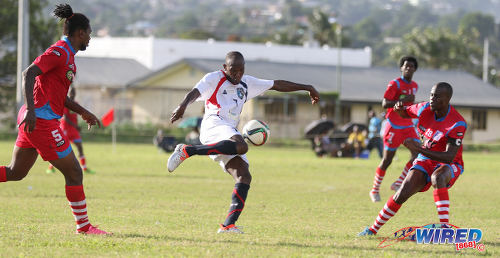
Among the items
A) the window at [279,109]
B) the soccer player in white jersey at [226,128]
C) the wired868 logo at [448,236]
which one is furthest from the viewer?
the window at [279,109]

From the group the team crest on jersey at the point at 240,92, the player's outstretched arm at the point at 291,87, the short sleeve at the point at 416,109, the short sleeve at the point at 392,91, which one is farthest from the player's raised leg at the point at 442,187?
the short sleeve at the point at 392,91

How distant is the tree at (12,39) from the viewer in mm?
48906

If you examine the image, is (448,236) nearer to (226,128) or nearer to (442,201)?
(442,201)

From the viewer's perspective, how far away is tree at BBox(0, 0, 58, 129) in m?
48.9

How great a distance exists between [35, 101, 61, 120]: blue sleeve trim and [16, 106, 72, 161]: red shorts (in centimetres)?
4

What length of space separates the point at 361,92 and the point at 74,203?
53851mm

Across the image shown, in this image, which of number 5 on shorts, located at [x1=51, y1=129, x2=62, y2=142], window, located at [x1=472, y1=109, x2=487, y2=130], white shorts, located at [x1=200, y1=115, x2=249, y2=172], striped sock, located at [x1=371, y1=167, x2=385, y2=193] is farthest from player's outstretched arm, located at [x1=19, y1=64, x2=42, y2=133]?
window, located at [x1=472, y1=109, x2=487, y2=130]

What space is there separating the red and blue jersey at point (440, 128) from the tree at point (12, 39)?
40.7 m

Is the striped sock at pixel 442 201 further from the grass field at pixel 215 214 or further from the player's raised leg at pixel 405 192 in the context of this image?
the grass field at pixel 215 214

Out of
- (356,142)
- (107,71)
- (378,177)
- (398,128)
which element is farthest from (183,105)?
(107,71)

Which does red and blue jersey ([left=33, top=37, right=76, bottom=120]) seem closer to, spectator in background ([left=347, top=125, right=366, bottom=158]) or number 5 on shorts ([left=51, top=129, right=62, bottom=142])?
number 5 on shorts ([left=51, top=129, right=62, bottom=142])

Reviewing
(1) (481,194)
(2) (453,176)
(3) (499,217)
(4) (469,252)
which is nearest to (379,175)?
(3) (499,217)

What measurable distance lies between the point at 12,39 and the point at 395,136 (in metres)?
40.7

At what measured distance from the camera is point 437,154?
9.88 metres
